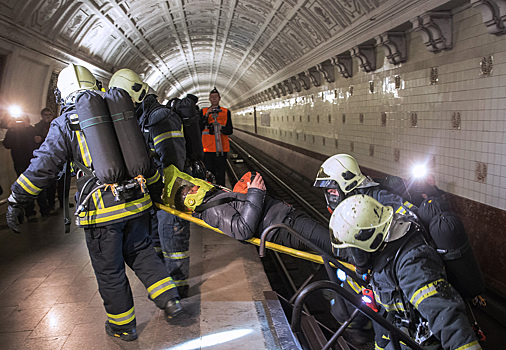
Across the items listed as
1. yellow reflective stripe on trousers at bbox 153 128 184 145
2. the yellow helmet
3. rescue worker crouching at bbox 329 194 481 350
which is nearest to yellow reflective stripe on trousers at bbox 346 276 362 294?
rescue worker crouching at bbox 329 194 481 350

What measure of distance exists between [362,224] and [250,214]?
1.02 m

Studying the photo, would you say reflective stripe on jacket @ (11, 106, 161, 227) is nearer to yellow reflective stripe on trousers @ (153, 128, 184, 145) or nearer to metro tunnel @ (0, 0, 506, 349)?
yellow reflective stripe on trousers @ (153, 128, 184, 145)

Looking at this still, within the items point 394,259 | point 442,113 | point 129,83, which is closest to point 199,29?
point 442,113

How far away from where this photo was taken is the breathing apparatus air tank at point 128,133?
10.4 ft

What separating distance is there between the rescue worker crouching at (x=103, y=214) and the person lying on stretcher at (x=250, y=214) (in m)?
0.46

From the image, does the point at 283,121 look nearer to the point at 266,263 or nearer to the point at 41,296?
the point at 266,263

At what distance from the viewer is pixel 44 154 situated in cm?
327

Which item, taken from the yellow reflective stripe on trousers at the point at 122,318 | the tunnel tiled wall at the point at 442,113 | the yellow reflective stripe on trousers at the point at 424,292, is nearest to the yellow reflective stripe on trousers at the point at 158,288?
the yellow reflective stripe on trousers at the point at 122,318

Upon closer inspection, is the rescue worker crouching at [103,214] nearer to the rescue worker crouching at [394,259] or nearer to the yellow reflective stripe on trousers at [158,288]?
the yellow reflective stripe on trousers at [158,288]

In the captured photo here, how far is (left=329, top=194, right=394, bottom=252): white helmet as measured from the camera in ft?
7.82

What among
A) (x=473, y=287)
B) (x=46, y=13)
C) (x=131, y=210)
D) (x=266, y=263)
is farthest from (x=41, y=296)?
(x=46, y=13)

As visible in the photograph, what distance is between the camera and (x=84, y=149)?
10.8 ft

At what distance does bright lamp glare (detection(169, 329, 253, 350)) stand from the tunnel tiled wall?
13.1 feet

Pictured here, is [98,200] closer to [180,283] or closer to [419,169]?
[180,283]
